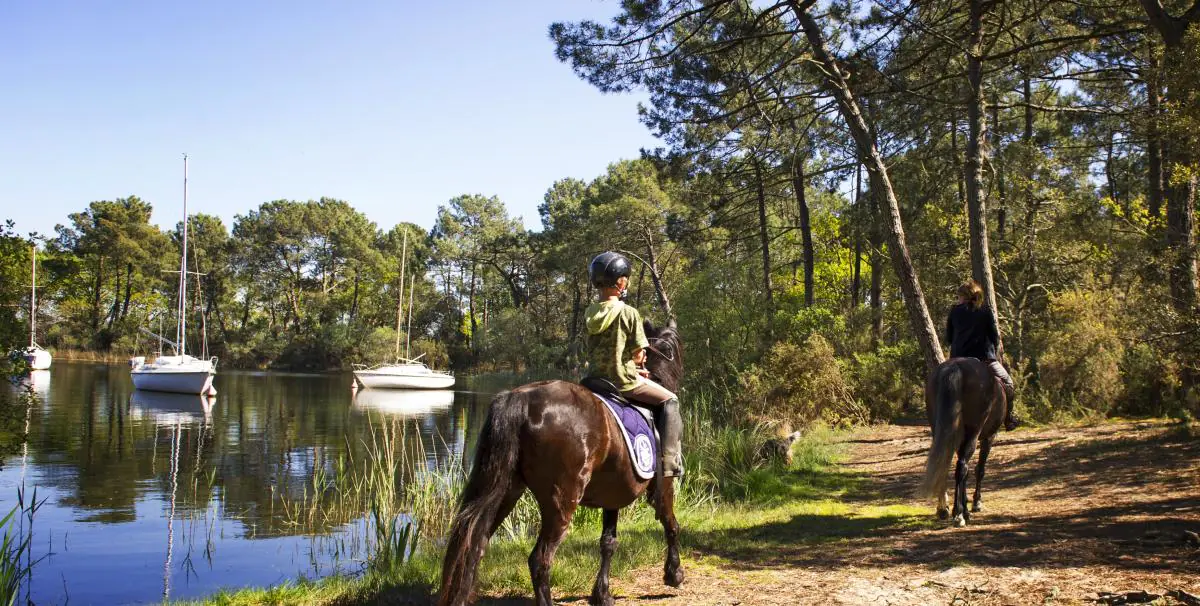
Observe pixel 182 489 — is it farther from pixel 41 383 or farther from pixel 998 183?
pixel 41 383

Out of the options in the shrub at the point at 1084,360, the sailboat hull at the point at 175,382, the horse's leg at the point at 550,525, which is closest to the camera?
the horse's leg at the point at 550,525

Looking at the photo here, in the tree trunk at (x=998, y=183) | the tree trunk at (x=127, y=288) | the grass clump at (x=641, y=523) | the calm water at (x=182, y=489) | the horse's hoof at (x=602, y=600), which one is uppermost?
the tree trunk at (x=127, y=288)

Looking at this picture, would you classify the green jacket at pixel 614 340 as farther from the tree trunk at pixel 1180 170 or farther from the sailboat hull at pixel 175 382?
the sailboat hull at pixel 175 382

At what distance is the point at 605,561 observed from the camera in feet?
15.7

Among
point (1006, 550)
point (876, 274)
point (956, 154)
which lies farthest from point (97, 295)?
point (1006, 550)

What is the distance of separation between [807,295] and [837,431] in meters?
6.94

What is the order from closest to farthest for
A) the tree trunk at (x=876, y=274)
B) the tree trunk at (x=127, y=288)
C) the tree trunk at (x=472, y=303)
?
the tree trunk at (x=876, y=274)
the tree trunk at (x=472, y=303)
the tree trunk at (x=127, y=288)

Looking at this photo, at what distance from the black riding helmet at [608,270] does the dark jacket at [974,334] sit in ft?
15.3

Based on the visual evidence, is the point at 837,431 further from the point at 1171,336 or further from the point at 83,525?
the point at 83,525

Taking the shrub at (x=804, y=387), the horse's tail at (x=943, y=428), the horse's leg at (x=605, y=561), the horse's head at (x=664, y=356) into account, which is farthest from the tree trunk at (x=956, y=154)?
the horse's leg at (x=605, y=561)

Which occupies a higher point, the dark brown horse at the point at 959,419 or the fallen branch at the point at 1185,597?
the dark brown horse at the point at 959,419

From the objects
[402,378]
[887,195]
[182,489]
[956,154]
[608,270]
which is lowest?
[182,489]

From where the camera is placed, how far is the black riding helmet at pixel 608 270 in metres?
4.62

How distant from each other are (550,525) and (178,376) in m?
35.6
